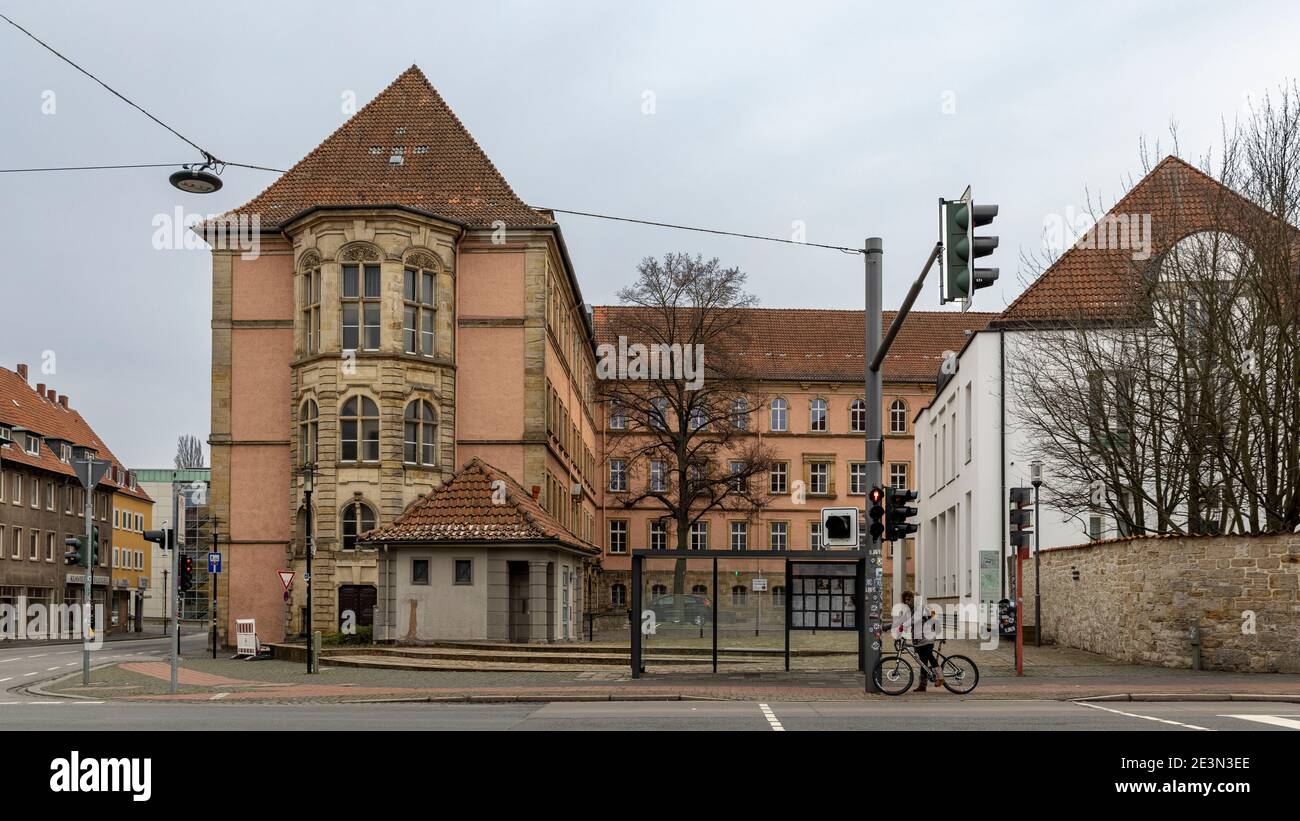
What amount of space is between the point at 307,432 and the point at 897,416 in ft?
160

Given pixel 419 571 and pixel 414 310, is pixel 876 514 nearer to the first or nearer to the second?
pixel 419 571

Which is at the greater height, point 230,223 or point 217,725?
point 230,223

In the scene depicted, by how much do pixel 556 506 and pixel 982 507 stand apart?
48.6 feet

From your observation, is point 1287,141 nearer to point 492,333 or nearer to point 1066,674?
point 1066,674

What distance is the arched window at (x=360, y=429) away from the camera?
3844 centimetres

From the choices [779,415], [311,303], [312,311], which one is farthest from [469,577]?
[779,415]

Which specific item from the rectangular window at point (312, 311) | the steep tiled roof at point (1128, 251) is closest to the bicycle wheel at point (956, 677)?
the steep tiled roof at point (1128, 251)

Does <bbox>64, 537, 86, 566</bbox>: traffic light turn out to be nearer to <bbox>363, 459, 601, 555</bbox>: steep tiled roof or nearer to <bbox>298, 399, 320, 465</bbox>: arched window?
<bbox>363, 459, 601, 555</bbox>: steep tiled roof

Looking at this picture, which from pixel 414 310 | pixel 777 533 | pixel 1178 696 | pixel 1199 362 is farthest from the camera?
pixel 777 533

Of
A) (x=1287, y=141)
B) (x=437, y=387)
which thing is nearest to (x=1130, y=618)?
(x=1287, y=141)

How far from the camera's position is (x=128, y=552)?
9419 centimetres

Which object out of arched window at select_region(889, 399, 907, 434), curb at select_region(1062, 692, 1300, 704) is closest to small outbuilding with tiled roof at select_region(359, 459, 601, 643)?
curb at select_region(1062, 692, 1300, 704)

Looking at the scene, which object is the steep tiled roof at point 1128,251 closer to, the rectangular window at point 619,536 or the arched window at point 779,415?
the arched window at point 779,415
